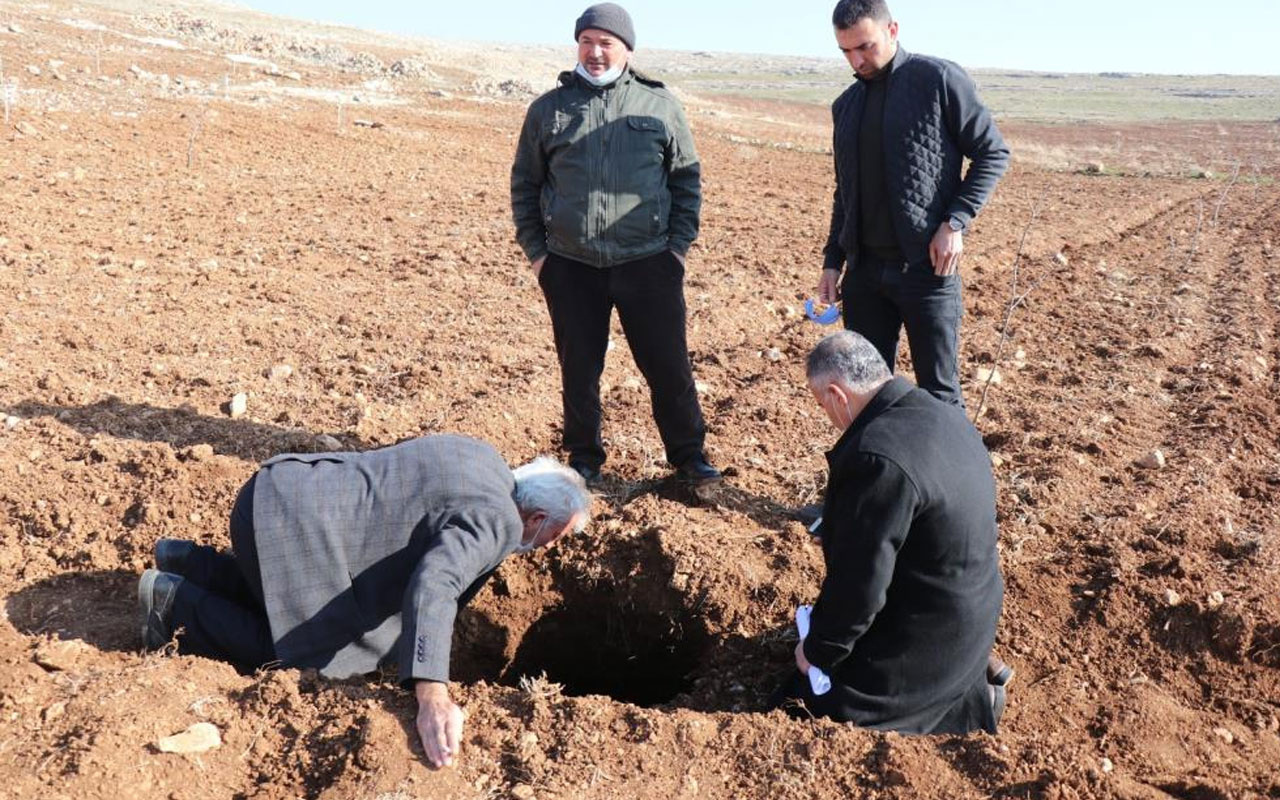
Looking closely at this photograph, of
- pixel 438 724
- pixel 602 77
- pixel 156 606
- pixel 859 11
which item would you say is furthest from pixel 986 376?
pixel 156 606

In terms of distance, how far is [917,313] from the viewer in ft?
13.4

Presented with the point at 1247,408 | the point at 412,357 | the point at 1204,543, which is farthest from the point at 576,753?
the point at 1247,408

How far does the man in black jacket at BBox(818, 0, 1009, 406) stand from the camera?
154 inches

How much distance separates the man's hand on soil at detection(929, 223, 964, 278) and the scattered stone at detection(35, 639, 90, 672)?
10.7ft

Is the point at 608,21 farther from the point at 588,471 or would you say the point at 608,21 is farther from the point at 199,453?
the point at 199,453

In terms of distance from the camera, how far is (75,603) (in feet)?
12.1

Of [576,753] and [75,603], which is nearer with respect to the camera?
[576,753]

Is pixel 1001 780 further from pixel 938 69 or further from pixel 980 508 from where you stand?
pixel 938 69

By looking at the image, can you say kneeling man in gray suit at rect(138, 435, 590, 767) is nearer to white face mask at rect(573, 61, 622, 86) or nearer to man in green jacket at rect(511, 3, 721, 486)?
man in green jacket at rect(511, 3, 721, 486)

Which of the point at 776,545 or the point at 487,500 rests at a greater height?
the point at 487,500

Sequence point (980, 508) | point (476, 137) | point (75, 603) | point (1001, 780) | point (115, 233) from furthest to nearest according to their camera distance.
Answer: point (476, 137) < point (115, 233) < point (75, 603) < point (980, 508) < point (1001, 780)

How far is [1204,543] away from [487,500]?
126 inches

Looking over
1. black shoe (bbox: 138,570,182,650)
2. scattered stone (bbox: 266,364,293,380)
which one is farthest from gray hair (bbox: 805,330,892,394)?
scattered stone (bbox: 266,364,293,380)

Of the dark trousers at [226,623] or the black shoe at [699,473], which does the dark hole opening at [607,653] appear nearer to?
the black shoe at [699,473]
